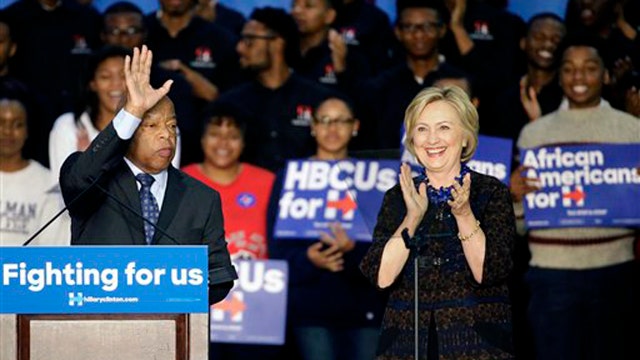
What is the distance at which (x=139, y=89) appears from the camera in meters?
4.37

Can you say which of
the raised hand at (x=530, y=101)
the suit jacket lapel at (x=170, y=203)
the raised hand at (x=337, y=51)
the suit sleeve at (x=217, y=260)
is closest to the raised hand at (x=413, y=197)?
the suit sleeve at (x=217, y=260)

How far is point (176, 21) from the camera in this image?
828 centimetres

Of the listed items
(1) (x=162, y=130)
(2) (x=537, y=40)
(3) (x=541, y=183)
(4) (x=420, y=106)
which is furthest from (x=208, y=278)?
(2) (x=537, y=40)

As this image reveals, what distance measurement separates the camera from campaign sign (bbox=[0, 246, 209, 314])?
13.1ft

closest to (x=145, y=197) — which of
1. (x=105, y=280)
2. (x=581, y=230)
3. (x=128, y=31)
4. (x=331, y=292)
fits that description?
(x=105, y=280)

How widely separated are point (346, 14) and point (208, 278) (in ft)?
14.8

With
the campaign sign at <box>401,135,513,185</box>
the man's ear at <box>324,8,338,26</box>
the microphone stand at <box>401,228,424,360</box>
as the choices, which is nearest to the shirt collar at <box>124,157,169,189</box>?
the microphone stand at <box>401,228,424,360</box>

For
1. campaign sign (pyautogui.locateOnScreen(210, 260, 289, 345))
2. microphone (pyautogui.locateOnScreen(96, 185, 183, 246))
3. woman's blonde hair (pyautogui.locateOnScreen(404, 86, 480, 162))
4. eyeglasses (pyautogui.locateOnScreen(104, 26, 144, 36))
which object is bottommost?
campaign sign (pyautogui.locateOnScreen(210, 260, 289, 345))

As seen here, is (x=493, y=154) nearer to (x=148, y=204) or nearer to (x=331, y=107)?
(x=331, y=107)

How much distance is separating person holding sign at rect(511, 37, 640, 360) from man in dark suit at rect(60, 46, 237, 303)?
2.65 metres

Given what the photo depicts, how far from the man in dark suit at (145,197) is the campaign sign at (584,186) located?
2.64 meters

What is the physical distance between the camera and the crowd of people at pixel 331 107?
6926 millimetres

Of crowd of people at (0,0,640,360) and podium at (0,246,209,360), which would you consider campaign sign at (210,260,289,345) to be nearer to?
crowd of people at (0,0,640,360)

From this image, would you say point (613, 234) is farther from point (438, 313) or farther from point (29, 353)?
point (29, 353)
